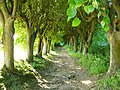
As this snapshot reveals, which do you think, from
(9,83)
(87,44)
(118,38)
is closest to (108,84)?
(118,38)

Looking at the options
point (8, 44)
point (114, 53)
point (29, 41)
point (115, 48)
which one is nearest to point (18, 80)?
point (8, 44)

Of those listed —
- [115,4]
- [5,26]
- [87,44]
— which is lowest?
[87,44]

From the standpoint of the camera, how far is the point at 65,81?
12.8m

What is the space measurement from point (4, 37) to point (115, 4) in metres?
5.88

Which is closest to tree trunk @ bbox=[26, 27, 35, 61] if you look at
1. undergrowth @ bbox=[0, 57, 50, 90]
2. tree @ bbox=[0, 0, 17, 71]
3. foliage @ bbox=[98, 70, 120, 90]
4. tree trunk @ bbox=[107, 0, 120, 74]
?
undergrowth @ bbox=[0, 57, 50, 90]

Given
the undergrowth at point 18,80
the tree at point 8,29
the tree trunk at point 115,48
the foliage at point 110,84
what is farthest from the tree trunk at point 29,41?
the foliage at point 110,84

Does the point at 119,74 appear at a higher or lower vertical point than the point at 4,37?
lower

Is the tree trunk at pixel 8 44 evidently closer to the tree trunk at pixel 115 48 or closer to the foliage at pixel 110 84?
the foliage at pixel 110 84

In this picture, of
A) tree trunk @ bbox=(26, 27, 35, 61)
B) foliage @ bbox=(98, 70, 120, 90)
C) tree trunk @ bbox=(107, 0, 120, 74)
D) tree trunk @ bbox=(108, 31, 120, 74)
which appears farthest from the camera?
tree trunk @ bbox=(26, 27, 35, 61)

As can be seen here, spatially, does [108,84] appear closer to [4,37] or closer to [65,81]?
[65,81]

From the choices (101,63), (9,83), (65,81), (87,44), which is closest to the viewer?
(9,83)

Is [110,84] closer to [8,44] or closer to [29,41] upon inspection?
[8,44]

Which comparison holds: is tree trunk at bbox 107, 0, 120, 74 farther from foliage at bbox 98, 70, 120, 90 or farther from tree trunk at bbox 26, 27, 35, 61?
tree trunk at bbox 26, 27, 35, 61

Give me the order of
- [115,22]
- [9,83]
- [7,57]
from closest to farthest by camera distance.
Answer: [9,83] → [115,22] → [7,57]
